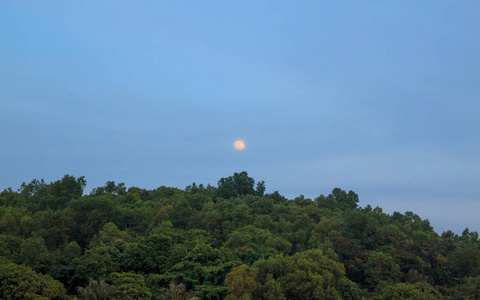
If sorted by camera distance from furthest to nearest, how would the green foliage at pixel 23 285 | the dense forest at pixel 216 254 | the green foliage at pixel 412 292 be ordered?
the green foliage at pixel 412 292
the dense forest at pixel 216 254
the green foliage at pixel 23 285

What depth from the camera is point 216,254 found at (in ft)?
96.8

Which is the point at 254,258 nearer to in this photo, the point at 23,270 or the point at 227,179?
the point at 23,270

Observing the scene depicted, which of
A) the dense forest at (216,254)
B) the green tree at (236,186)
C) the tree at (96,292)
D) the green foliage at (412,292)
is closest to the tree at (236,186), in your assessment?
the green tree at (236,186)

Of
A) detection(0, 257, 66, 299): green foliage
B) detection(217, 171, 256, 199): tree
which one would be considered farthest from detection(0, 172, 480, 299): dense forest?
detection(217, 171, 256, 199): tree

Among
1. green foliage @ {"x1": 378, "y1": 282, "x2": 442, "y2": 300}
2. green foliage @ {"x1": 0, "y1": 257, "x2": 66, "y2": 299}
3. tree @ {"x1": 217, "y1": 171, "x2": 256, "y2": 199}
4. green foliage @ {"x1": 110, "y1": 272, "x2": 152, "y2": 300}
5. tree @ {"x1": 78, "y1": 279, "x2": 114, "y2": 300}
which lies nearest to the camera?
green foliage @ {"x1": 0, "y1": 257, "x2": 66, "y2": 299}

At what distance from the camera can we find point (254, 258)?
30.1m

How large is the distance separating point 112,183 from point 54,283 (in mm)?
37927

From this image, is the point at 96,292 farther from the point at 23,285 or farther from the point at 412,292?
the point at 412,292

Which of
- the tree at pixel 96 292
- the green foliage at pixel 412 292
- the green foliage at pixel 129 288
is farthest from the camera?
the green foliage at pixel 412 292

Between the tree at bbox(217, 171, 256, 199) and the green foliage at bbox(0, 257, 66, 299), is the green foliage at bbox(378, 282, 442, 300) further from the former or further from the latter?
the tree at bbox(217, 171, 256, 199)

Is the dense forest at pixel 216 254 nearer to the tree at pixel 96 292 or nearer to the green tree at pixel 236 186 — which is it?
the tree at pixel 96 292

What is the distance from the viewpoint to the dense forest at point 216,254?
24.2 meters

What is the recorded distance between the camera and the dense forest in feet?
79.4

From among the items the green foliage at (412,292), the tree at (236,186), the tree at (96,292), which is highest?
the tree at (236,186)
